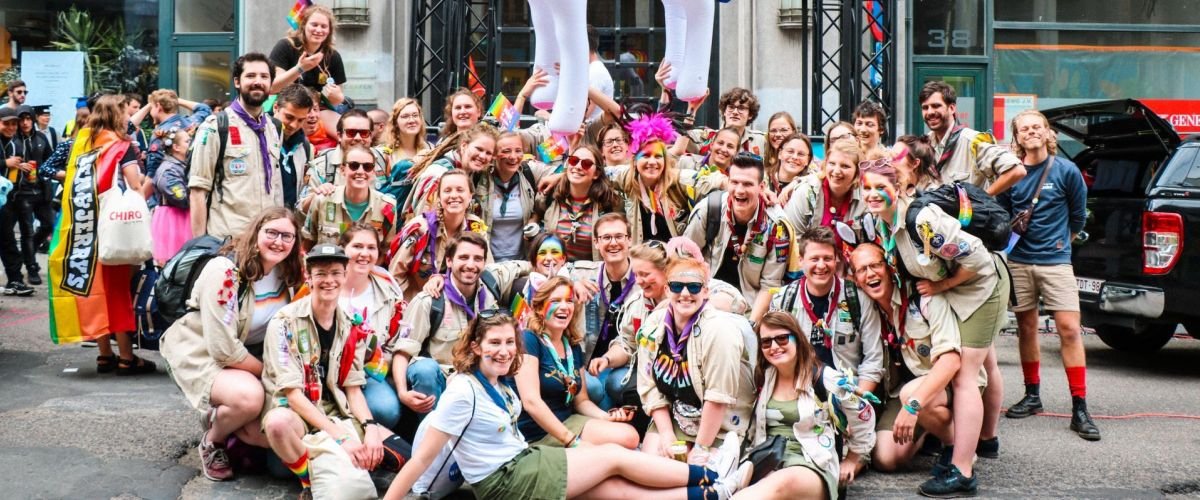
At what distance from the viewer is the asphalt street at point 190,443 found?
17.6ft

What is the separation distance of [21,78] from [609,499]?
39.5 feet

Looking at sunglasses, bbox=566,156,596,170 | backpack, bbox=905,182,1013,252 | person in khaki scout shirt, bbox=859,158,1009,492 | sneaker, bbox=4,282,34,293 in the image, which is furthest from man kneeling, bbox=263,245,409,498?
sneaker, bbox=4,282,34,293

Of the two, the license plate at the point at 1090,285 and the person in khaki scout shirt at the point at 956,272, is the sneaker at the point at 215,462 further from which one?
the license plate at the point at 1090,285

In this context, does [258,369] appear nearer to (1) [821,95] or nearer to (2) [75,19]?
(1) [821,95]

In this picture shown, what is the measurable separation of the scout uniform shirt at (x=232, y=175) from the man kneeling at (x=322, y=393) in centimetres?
164

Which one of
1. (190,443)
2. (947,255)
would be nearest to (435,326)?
(190,443)

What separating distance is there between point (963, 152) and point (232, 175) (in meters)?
4.28

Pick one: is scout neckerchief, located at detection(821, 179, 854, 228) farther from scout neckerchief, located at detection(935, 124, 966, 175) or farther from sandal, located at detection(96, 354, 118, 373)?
sandal, located at detection(96, 354, 118, 373)

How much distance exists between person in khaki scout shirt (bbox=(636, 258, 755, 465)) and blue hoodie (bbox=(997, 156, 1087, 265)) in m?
2.52

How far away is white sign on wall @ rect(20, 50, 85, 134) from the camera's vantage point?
14.2 metres

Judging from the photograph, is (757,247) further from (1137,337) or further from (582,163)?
(1137,337)

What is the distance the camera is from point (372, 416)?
216 inches

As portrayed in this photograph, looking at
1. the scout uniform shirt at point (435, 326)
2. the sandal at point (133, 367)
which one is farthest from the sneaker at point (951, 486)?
the sandal at point (133, 367)

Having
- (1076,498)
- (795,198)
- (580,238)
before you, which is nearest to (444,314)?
(580,238)
